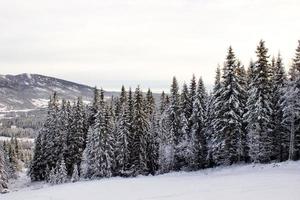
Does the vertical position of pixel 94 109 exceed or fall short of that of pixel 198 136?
it exceeds it

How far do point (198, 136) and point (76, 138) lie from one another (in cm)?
2622

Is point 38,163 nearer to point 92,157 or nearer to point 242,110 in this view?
point 92,157

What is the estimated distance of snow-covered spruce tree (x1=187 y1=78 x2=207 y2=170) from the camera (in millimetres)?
62638

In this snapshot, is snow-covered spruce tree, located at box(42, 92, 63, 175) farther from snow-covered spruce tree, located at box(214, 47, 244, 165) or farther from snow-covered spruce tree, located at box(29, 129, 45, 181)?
snow-covered spruce tree, located at box(214, 47, 244, 165)

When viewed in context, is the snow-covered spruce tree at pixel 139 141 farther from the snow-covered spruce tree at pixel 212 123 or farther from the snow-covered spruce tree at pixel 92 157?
the snow-covered spruce tree at pixel 212 123

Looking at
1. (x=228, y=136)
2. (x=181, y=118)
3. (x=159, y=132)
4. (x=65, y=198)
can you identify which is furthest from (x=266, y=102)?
(x=65, y=198)

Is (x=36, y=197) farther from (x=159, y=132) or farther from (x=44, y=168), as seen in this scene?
(x=44, y=168)

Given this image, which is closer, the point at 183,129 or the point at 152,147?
the point at 183,129

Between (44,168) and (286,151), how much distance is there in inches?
1916

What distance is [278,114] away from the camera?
177 ft

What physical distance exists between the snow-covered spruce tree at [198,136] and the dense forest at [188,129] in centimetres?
14

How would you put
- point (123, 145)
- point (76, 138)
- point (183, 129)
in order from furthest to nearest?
point (76, 138), point (123, 145), point (183, 129)

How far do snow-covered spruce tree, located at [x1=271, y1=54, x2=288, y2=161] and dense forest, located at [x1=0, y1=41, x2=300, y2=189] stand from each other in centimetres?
12

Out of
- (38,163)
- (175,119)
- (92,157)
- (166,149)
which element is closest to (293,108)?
(175,119)
